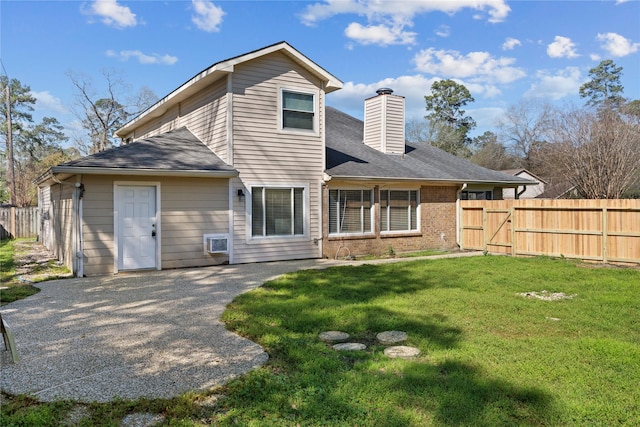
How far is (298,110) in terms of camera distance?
39.2 feet

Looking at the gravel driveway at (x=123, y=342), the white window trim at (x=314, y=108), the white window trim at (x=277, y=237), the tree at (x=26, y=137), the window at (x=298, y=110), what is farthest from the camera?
the tree at (x=26, y=137)

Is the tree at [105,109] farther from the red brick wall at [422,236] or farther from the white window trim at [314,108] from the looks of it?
the red brick wall at [422,236]

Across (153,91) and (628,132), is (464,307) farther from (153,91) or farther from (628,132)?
(153,91)

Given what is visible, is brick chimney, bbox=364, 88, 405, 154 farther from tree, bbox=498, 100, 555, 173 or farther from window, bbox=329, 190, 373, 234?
tree, bbox=498, 100, 555, 173

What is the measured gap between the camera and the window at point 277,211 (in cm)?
1138

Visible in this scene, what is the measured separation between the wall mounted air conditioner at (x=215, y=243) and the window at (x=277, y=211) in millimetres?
867

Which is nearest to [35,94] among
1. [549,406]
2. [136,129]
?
[136,129]

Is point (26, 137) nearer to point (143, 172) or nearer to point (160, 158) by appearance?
point (160, 158)

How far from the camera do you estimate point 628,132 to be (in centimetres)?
2239

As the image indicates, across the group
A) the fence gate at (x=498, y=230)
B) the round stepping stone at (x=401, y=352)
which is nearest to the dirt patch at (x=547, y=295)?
the round stepping stone at (x=401, y=352)

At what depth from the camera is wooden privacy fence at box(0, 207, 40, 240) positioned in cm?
1883

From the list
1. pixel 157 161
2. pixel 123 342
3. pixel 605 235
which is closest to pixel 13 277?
pixel 157 161

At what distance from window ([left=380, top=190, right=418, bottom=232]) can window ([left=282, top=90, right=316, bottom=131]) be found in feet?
11.0

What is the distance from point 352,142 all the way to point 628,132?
16185 millimetres
